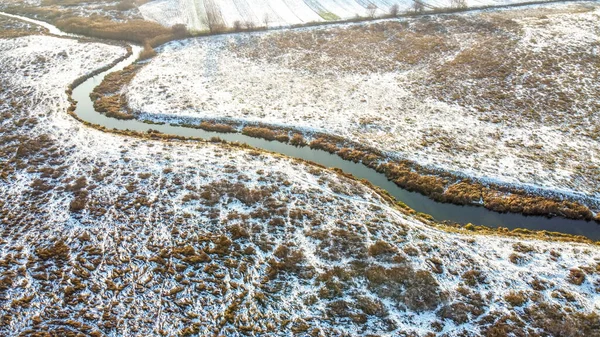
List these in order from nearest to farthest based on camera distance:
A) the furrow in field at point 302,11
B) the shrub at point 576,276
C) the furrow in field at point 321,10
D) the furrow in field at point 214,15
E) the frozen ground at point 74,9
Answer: the shrub at point 576,276 → the furrow in field at point 214,15 → the furrow in field at point 302,11 → the furrow in field at point 321,10 → the frozen ground at point 74,9

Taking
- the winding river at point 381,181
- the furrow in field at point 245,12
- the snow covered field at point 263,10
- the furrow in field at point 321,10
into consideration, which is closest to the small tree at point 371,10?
the snow covered field at point 263,10

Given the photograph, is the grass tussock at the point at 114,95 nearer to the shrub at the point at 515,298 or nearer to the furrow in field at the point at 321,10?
the furrow in field at the point at 321,10

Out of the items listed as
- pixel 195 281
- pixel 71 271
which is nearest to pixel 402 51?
pixel 195 281

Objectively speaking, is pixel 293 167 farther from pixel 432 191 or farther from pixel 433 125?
pixel 433 125

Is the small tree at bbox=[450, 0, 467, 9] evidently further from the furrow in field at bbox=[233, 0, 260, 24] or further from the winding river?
the winding river

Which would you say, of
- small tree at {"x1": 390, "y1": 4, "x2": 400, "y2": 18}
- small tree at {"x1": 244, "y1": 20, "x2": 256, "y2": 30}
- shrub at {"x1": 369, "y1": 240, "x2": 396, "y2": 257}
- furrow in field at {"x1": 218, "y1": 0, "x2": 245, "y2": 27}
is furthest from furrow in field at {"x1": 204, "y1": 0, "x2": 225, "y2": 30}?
shrub at {"x1": 369, "y1": 240, "x2": 396, "y2": 257}

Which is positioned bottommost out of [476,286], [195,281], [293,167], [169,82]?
[476,286]
